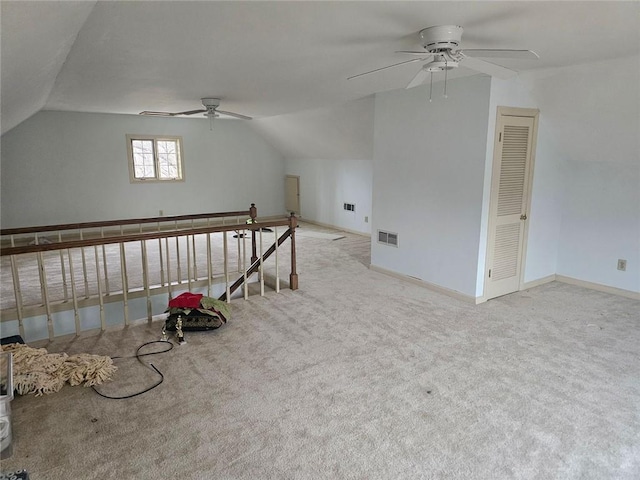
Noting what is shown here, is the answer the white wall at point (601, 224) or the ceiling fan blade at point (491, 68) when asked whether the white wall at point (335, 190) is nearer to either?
the white wall at point (601, 224)

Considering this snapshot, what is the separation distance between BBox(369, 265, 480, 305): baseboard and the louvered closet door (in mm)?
223

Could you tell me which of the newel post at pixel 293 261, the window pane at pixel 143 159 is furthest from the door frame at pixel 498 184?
the window pane at pixel 143 159

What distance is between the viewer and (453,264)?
14.5ft

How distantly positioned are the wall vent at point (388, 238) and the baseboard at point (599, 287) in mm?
2032

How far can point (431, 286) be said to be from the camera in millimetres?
4684

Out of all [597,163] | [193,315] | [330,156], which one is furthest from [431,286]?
[330,156]

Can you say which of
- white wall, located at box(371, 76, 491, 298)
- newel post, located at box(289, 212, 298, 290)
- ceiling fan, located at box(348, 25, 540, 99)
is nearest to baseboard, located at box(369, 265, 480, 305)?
white wall, located at box(371, 76, 491, 298)

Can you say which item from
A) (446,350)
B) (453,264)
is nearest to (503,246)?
(453,264)

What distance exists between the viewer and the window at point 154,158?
8.15 m

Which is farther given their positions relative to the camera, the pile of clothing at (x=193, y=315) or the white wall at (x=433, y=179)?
the white wall at (x=433, y=179)

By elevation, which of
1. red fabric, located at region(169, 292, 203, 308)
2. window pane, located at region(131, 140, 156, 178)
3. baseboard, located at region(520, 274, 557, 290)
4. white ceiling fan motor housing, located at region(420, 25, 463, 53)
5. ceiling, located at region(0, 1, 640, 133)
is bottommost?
baseboard, located at region(520, 274, 557, 290)

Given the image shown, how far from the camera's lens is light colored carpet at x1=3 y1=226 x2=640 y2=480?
2.05m

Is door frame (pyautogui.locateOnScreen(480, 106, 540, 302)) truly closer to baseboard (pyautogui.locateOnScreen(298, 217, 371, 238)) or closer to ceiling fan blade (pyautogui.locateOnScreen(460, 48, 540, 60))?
ceiling fan blade (pyautogui.locateOnScreen(460, 48, 540, 60))

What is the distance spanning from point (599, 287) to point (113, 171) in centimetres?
807
